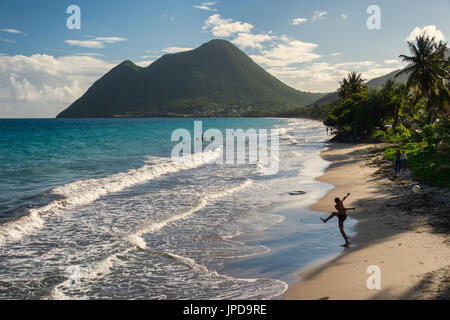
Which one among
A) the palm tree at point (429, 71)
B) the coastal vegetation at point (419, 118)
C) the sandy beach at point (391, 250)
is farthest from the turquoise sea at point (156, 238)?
the palm tree at point (429, 71)

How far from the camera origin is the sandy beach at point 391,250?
730 centimetres

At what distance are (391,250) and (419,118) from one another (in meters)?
26.7

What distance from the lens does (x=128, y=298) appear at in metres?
7.84

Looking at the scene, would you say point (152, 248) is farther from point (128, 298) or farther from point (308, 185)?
point (308, 185)

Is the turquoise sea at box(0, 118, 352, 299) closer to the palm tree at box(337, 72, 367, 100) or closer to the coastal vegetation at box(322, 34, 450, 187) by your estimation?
the coastal vegetation at box(322, 34, 450, 187)

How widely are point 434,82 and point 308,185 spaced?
22434 mm

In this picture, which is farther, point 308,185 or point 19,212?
point 308,185

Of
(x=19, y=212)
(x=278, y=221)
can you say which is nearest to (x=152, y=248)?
(x=278, y=221)

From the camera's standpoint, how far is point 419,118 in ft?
104

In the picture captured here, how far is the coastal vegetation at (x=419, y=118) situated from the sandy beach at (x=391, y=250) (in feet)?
9.93

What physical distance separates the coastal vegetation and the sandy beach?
303cm

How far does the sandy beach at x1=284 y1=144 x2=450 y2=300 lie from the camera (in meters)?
7.30

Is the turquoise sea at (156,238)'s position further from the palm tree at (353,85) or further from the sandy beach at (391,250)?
the palm tree at (353,85)
